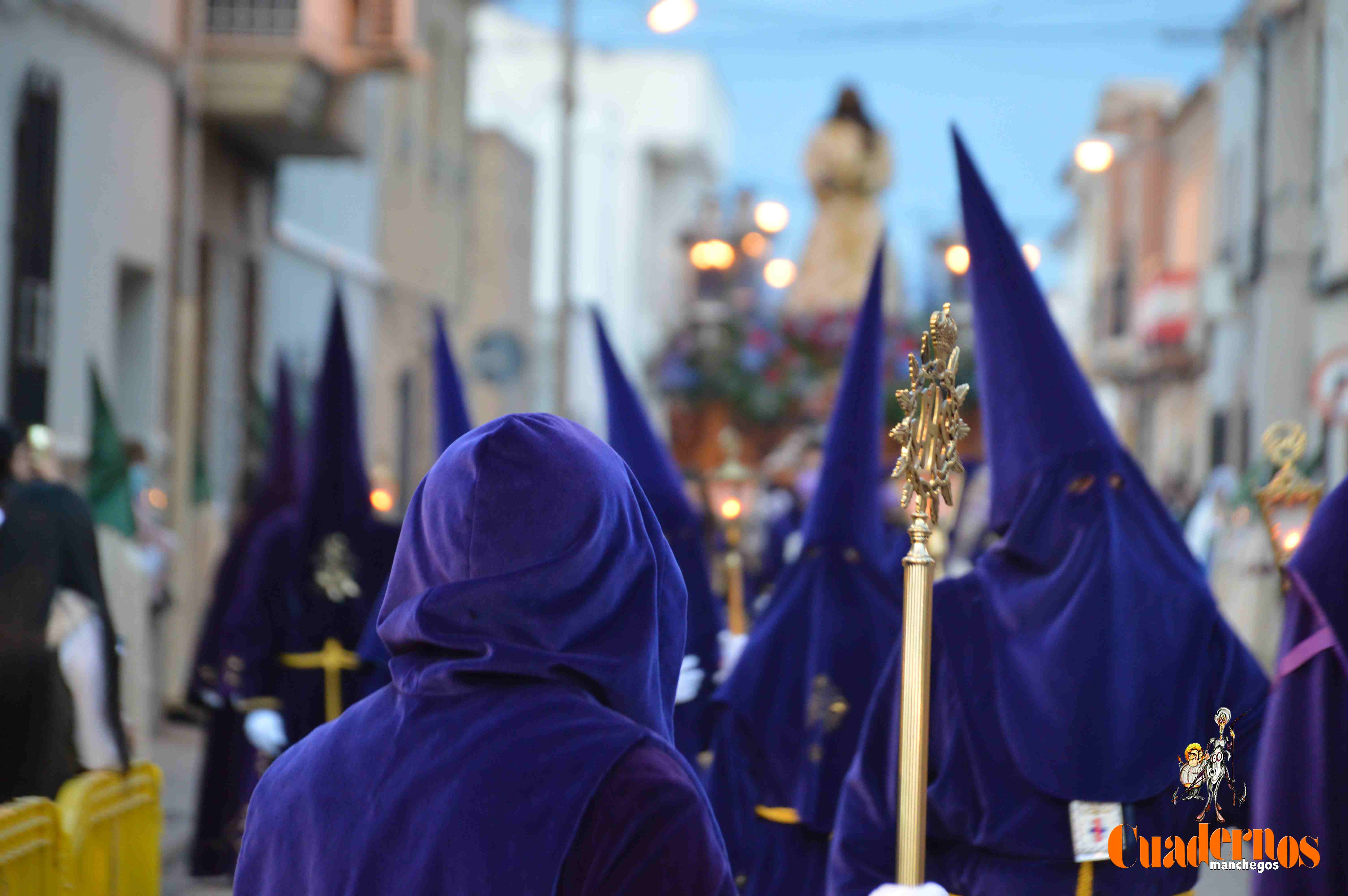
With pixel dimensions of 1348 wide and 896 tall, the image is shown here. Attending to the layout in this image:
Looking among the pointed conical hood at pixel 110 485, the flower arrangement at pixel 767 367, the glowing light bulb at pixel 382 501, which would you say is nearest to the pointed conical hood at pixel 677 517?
the glowing light bulb at pixel 382 501

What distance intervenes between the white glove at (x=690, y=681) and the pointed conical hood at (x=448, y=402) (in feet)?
4.41

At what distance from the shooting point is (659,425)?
31.2 metres

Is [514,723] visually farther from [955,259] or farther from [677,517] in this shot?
[955,259]

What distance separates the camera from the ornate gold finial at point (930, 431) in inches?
124

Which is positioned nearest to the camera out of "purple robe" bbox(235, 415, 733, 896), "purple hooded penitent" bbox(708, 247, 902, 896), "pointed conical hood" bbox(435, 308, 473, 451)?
"purple robe" bbox(235, 415, 733, 896)

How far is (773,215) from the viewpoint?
A: 23.3 meters

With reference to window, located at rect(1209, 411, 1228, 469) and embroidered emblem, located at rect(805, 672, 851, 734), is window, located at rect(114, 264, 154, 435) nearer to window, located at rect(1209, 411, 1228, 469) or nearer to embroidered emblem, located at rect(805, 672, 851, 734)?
embroidered emblem, located at rect(805, 672, 851, 734)

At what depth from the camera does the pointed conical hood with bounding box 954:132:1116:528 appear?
4.12 meters

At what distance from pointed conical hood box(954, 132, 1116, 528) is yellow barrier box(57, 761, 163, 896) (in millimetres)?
2075

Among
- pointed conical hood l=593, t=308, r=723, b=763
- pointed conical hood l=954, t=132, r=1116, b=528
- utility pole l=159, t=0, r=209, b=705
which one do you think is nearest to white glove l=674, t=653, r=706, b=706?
pointed conical hood l=593, t=308, r=723, b=763

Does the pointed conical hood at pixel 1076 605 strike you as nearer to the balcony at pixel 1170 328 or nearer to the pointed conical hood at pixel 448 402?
the pointed conical hood at pixel 448 402

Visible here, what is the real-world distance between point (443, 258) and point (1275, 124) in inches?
426

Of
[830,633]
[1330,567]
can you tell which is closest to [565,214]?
[830,633]

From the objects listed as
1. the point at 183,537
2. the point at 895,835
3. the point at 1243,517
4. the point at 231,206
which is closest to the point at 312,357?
the point at 231,206
